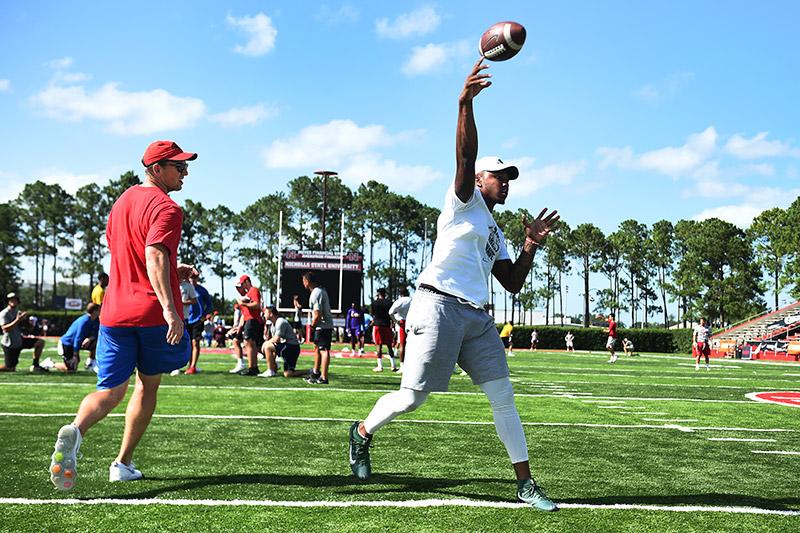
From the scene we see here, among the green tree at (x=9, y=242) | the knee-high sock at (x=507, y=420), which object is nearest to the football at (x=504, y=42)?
the knee-high sock at (x=507, y=420)

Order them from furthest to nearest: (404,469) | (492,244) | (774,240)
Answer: (774,240)
(404,469)
(492,244)

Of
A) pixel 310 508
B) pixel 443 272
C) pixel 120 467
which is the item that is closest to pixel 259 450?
pixel 120 467

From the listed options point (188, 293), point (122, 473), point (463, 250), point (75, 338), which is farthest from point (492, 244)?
point (75, 338)

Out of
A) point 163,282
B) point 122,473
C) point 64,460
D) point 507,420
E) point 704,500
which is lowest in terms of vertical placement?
point 704,500

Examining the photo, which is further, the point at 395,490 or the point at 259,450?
the point at 259,450

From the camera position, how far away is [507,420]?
15.0ft

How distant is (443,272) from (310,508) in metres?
1.59

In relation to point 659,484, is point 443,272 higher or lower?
higher

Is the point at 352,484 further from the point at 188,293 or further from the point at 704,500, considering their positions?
the point at 188,293

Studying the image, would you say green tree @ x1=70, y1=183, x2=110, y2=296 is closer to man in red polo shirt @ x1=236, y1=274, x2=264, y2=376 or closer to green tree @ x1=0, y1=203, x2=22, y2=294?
green tree @ x1=0, y1=203, x2=22, y2=294

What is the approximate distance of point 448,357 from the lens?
458 cm

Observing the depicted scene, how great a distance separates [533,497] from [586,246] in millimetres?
92151

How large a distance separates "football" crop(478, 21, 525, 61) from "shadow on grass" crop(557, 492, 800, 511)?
276cm

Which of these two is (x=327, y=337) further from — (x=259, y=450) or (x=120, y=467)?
(x=120, y=467)
